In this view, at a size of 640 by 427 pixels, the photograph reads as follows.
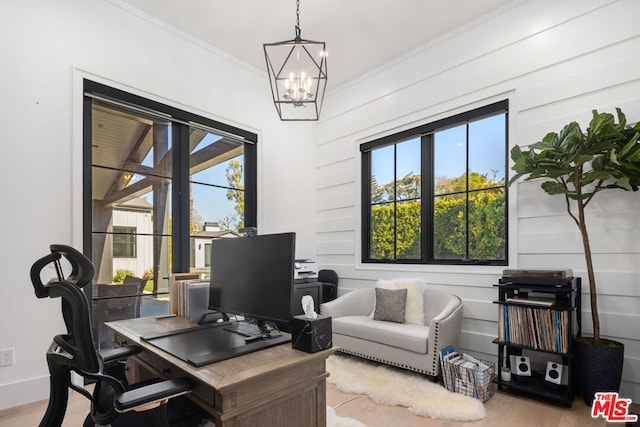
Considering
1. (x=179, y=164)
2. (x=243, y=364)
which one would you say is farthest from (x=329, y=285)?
(x=243, y=364)

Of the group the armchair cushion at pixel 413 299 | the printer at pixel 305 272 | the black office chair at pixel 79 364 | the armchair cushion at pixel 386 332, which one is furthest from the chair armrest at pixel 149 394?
the printer at pixel 305 272

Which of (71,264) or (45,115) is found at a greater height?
(45,115)

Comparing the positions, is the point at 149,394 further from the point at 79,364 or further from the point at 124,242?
the point at 124,242

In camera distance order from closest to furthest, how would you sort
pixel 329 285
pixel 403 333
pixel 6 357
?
pixel 6 357 < pixel 403 333 < pixel 329 285

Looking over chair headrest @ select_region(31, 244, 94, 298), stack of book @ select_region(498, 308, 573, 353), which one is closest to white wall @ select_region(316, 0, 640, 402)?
stack of book @ select_region(498, 308, 573, 353)

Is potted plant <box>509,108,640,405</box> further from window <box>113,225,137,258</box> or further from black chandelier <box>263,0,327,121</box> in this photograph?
window <box>113,225,137,258</box>

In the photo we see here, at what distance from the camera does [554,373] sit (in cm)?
262

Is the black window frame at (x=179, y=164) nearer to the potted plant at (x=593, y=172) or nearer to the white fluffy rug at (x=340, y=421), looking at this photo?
the white fluffy rug at (x=340, y=421)

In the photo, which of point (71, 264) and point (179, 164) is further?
point (179, 164)

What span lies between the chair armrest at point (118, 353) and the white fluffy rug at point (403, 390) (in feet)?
5.42

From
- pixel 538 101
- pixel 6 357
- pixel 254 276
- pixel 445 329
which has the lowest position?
pixel 6 357

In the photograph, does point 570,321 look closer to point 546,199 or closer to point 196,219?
point 546,199

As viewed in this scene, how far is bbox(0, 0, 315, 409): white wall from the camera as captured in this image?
8.56 feet

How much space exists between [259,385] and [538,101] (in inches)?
124
